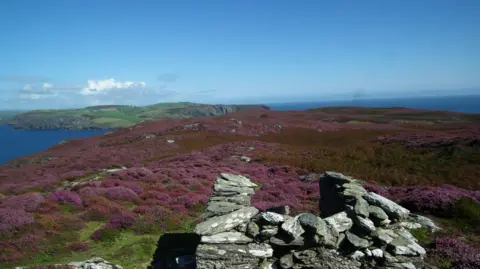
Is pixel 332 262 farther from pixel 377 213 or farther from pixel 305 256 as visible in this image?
pixel 377 213

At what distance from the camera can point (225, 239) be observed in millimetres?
10266

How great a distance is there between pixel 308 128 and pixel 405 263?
6449cm

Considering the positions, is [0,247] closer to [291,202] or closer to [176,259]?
[176,259]

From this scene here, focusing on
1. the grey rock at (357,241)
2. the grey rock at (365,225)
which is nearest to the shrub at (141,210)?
the grey rock at (357,241)


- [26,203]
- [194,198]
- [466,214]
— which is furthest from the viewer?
[194,198]

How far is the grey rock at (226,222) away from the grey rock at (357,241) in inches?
149

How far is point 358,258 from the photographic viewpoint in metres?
9.86

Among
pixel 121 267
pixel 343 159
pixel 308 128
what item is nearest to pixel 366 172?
pixel 343 159

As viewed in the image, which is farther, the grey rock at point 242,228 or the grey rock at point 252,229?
the grey rock at point 242,228

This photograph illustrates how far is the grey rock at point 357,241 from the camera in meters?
9.92

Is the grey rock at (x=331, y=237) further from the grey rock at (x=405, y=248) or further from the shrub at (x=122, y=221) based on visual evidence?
the shrub at (x=122, y=221)

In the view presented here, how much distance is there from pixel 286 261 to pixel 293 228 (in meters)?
1.18

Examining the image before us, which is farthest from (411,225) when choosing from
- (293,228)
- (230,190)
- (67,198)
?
(67,198)

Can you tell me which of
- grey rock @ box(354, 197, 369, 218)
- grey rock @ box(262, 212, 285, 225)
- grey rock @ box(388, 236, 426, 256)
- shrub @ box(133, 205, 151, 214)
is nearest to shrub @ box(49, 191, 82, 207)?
shrub @ box(133, 205, 151, 214)
